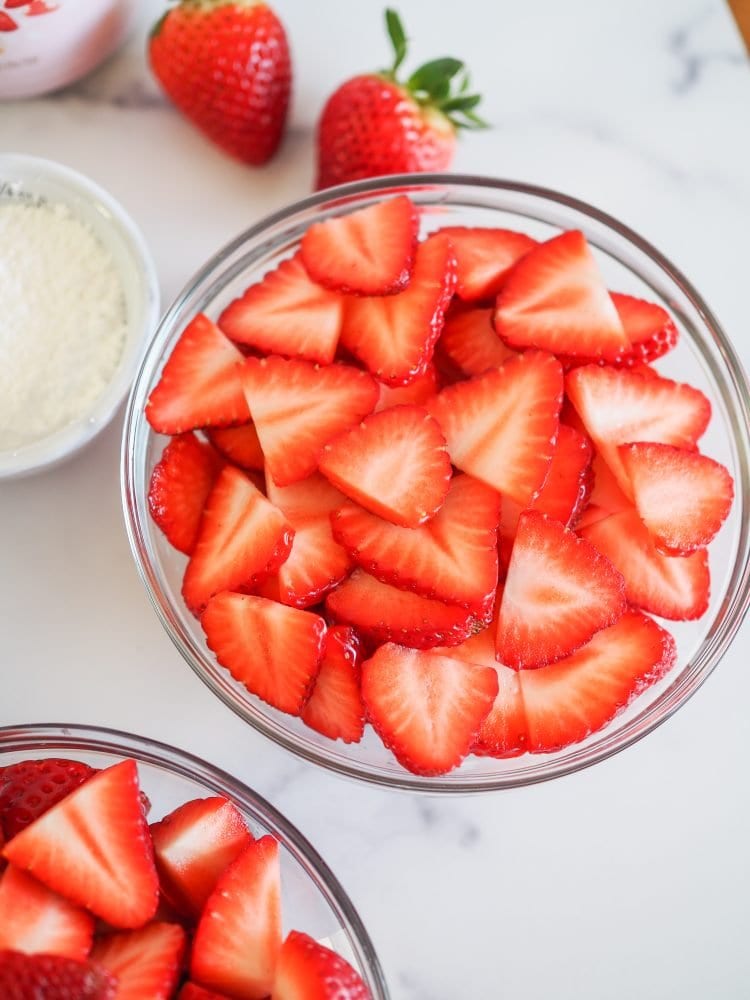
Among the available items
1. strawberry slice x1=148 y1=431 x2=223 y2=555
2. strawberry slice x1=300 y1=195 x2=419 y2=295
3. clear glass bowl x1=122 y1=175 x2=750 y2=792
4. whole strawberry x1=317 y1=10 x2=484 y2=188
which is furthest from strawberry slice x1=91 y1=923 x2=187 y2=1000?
whole strawberry x1=317 y1=10 x2=484 y2=188

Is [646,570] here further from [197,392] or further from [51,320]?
[51,320]

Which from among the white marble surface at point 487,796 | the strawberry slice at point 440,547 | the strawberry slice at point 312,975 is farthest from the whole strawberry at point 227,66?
the strawberry slice at point 312,975

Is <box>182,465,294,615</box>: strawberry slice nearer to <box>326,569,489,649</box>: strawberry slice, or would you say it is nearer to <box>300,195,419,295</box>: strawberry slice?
<box>326,569,489,649</box>: strawberry slice

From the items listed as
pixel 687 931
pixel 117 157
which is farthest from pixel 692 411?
pixel 117 157

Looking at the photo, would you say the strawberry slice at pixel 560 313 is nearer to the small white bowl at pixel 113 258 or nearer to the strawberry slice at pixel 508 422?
the strawberry slice at pixel 508 422

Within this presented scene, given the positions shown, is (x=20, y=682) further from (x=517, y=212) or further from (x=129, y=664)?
(x=517, y=212)

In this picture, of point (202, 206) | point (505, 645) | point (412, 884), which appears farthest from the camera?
point (202, 206)

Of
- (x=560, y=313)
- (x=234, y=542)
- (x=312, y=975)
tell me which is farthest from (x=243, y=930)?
(x=560, y=313)
